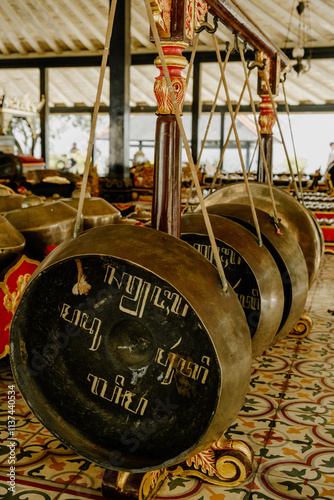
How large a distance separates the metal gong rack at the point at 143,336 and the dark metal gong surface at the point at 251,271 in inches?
14.3

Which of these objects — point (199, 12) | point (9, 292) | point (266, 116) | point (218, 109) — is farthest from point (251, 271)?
point (218, 109)

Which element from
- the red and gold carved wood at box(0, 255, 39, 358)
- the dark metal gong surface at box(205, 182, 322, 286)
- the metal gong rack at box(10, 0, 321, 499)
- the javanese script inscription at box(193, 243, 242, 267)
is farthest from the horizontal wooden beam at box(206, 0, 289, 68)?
the red and gold carved wood at box(0, 255, 39, 358)


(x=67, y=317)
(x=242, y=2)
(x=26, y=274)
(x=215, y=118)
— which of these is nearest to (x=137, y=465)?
(x=67, y=317)

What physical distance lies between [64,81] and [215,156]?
6.39m

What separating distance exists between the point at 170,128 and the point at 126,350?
513 millimetres

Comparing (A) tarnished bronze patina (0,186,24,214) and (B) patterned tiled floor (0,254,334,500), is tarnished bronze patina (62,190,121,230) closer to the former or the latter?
(A) tarnished bronze patina (0,186,24,214)

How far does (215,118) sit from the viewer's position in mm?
17188

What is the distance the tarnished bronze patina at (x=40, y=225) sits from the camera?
211 cm

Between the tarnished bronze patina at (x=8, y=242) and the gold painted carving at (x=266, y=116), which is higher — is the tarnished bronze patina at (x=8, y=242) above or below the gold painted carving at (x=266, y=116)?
below

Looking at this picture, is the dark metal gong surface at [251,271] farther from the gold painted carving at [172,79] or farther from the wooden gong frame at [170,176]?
the gold painted carving at [172,79]

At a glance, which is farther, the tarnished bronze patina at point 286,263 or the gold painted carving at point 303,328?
the gold painted carving at point 303,328

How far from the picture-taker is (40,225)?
2.12 meters

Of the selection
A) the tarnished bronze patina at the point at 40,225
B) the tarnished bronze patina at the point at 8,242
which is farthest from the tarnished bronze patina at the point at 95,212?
the tarnished bronze patina at the point at 8,242

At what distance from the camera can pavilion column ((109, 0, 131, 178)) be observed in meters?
6.45
